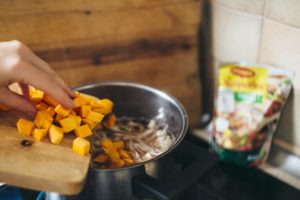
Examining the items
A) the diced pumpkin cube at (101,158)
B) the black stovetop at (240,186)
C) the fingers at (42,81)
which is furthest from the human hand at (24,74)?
the black stovetop at (240,186)

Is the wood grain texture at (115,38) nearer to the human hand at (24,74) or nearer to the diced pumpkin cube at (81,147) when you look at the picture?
the human hand at (24,74)

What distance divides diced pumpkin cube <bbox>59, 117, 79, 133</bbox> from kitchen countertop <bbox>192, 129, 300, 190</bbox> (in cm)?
46

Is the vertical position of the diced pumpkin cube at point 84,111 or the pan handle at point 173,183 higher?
the diced pumpkin cube at point 84,111

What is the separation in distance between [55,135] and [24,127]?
52 mm

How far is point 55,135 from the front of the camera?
0.57 m

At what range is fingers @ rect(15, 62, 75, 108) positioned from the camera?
1.82 feet

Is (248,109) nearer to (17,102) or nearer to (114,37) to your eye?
(114,37)

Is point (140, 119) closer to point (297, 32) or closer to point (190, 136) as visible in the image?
point (190, 136)

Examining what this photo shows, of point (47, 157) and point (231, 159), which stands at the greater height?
point (47, 157)

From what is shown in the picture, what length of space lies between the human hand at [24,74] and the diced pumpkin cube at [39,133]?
0.05 m

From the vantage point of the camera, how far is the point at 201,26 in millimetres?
938

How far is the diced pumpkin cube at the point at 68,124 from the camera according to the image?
1.91 ft

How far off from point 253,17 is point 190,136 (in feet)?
1.06

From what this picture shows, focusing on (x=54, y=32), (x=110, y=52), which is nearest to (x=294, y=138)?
(x=110, y=52)
